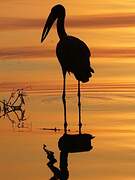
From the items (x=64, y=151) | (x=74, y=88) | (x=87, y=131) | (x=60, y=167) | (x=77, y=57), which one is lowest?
(x=60, y=167)

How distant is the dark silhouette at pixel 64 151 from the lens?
12.8 meters

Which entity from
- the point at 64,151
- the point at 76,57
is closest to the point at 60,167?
the point at 64,151

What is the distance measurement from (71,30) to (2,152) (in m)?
16.2

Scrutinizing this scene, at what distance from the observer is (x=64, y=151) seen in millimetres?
14672

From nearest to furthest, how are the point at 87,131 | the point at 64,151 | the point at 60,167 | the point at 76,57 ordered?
the point at 60,167 < the point at 64,151 < the point at 87,131 < the point at 76,57

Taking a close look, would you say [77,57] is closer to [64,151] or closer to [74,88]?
[64,151]

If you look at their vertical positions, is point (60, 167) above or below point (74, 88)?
below

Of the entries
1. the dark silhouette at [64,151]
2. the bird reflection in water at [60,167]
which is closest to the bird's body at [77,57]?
the dark silhouette at [64,151]

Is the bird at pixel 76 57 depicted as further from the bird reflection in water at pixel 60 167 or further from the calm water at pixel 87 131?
the bird reflection in water at pixel 60 167

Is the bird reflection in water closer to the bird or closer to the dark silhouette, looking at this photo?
the dark silhouette

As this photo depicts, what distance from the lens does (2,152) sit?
48.0 ft

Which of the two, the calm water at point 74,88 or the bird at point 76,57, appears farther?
the bird at point 76,57

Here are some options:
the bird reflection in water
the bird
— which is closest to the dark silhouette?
the bird reflection in water

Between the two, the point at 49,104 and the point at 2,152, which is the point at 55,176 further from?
the point at 49,104
